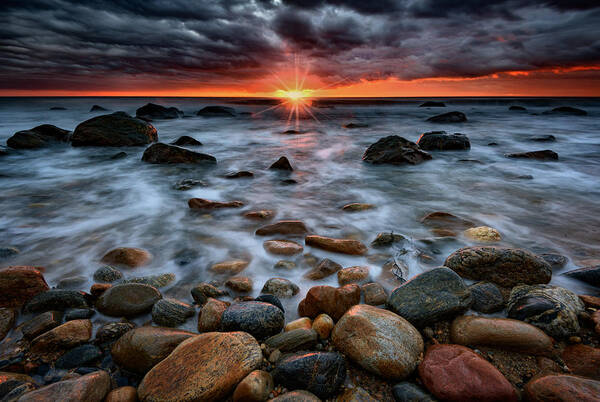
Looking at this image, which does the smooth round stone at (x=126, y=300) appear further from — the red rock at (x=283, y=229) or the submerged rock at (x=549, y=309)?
the submerged rock at (x=549, y=309)

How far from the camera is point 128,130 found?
10.6 metres

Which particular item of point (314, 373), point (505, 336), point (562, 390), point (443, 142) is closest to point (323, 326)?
point (314, 373)

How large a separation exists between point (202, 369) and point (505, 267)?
8.38ft

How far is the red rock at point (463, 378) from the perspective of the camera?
145 centimetres

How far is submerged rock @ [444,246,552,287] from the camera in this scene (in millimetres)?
2441

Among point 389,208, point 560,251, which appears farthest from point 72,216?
point 560,251

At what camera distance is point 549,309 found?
1.93 m

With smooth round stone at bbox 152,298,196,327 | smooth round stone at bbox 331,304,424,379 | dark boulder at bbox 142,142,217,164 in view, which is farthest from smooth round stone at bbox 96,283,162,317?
dark boulder at bbox 142,142,217,164

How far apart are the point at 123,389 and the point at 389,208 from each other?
4.20m

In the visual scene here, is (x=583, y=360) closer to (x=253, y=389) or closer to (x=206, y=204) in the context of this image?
(x=253, y=389)

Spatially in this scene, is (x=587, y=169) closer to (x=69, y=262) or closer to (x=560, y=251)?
(x=560, y=251)

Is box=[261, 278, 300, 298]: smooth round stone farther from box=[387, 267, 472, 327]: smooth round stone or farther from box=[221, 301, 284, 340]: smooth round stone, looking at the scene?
box=[387, 267, 472, 327]: smooth round stone

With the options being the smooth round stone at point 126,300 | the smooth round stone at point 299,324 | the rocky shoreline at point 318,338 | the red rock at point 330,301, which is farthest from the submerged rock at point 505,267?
the smooth round stone at point 126,300

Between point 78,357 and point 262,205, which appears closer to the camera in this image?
point 78,357
